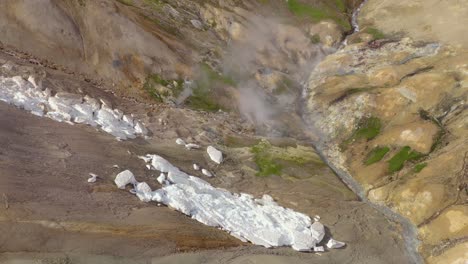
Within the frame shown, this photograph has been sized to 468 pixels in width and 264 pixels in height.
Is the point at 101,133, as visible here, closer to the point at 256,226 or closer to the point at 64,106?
the point at 64,106

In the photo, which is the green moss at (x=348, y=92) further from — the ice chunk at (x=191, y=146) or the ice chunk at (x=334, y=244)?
the ice chunk at (x=334, y=244)

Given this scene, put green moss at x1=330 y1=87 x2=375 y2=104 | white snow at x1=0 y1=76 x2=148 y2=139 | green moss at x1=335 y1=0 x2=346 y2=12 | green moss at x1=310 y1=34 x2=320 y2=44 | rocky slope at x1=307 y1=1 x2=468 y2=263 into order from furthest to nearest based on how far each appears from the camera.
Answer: green moss at x1=335 y1=0 x2=346 y2=12
green moss at x1=310 y1=34 x2=320 y2=44
green moss at x1=330 y1=87 x2=375 y2=104
rocky slope at x1=307 y1=1 x2=468 y2=263
white snow at x1=0 y1=76 x2=148 y2=139

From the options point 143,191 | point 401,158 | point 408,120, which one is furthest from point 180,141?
point 408,120

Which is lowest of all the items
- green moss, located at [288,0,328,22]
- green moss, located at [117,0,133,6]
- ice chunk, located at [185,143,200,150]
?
ice chunk, located at [185,143,200,150]

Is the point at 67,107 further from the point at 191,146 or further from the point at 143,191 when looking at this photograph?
the point at 143,191

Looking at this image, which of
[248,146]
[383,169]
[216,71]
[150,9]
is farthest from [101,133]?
[383,169]

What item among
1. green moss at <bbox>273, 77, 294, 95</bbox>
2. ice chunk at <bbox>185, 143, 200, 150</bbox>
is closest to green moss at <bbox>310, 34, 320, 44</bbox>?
green moss at <bbox>273, 77, 294, 95</bbox>

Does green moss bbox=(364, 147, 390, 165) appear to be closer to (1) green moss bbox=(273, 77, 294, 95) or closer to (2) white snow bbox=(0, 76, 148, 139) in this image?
(1) green moss bbox=(273, 77, 294, 95)
